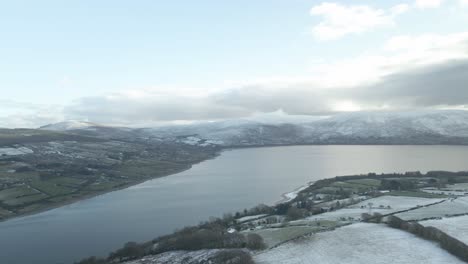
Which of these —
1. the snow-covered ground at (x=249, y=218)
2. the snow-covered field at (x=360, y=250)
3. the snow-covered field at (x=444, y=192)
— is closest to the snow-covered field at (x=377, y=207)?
the snow-covered ground at (x=249, y=218)

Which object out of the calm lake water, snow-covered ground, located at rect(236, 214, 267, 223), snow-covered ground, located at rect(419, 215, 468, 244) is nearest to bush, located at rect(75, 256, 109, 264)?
the calm lake water

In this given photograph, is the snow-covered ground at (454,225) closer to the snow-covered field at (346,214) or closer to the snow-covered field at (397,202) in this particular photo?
the snow-covered field at (346,214)

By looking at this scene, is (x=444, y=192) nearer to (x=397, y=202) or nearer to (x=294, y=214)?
(x=397, y=202)

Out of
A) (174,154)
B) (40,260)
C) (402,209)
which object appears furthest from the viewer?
(174,154)

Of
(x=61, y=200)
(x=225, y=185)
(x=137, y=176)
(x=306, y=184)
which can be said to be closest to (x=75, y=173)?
(x=137, y=176)

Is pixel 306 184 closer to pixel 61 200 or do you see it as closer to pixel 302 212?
pixel 302 212
